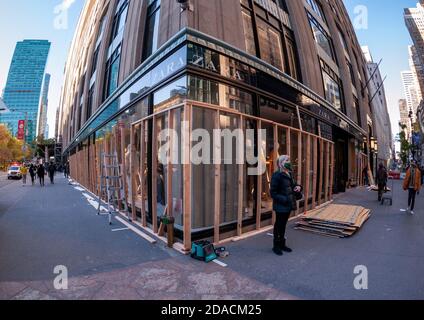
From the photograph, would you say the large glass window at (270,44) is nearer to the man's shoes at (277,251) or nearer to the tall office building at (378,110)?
the man's shoes at (277,251)

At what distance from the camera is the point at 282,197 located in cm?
505

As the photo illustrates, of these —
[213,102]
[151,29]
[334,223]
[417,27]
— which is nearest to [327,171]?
[334,223]

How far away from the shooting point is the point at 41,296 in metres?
3.37

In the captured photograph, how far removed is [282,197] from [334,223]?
2.99 meters

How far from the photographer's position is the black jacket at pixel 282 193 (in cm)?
506

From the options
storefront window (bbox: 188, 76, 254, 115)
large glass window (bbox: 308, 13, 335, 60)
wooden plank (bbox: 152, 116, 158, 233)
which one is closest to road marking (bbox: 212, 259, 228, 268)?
wooden plank (bbox: 152, 116, 158, 233)

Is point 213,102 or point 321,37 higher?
point 321,37

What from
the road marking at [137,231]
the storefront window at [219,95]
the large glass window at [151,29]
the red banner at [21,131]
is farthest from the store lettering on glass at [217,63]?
the red banner at [21,131]

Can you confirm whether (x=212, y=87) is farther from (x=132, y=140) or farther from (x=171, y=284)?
(x=171, y=284)

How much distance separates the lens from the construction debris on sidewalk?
6.59 m

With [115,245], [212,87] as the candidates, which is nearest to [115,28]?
[212,87]

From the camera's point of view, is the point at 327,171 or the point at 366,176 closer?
the point at 327,171

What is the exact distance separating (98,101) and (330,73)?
16.4 m

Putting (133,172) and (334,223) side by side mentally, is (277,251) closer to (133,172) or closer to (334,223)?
(334,223)
